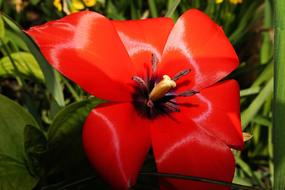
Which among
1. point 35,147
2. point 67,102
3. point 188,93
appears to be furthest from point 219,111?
point 67,102

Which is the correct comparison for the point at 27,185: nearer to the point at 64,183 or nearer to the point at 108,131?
the point at 64,183

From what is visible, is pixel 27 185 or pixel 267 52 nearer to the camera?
pixel 27 185

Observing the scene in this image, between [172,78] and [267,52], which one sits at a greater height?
[172,78]

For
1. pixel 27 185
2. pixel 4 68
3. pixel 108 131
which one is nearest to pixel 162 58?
pixel 108 131

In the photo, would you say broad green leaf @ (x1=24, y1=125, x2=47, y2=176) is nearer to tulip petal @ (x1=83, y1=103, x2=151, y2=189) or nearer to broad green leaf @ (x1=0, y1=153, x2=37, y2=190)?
broad green leaf @ (x1=0, y1=153, x2=37, y2=190)

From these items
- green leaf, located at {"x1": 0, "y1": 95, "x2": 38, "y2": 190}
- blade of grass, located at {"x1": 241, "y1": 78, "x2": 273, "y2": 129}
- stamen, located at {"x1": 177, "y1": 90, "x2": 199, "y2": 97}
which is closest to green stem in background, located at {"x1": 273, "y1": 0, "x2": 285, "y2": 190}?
stamen, located at {"x1": 177, "y1": 90, "x2": 199, "y2": 97}

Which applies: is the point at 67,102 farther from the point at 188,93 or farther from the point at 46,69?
the point at 188,93
